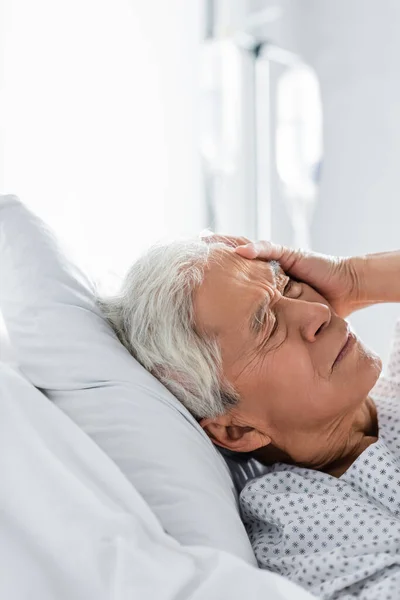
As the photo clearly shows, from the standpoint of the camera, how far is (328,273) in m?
1.50

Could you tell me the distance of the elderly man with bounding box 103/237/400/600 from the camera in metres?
1.20

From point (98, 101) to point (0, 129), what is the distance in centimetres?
39

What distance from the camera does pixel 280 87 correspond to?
2514mm

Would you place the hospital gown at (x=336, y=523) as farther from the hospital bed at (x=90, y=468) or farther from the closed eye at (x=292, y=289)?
the closed eye at (x=292, y=289)

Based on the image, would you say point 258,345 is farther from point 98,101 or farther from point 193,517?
point 98,101

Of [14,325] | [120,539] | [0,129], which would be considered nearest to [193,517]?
[120,539]

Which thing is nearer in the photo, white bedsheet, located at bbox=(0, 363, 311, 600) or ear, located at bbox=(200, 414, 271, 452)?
white bedsheet, located at bbox=(0, 363, 311, 600)

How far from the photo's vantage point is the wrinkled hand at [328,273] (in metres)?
1.44

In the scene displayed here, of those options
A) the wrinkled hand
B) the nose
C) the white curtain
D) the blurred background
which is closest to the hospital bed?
the nose

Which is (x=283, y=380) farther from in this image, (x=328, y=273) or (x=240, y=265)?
(x=328, y=273)

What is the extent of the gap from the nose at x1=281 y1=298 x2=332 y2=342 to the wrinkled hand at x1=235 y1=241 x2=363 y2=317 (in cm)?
14

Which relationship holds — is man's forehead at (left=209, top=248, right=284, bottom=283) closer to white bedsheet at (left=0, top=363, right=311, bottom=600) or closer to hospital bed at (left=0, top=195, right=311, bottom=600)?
hospital bed at (left=0, top=195, right=311, bottom=600)

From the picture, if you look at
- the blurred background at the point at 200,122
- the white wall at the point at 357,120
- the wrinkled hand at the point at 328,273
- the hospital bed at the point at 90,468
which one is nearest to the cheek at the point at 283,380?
the hospital bed at the point at 90,468

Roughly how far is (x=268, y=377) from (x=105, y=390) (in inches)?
10.4
